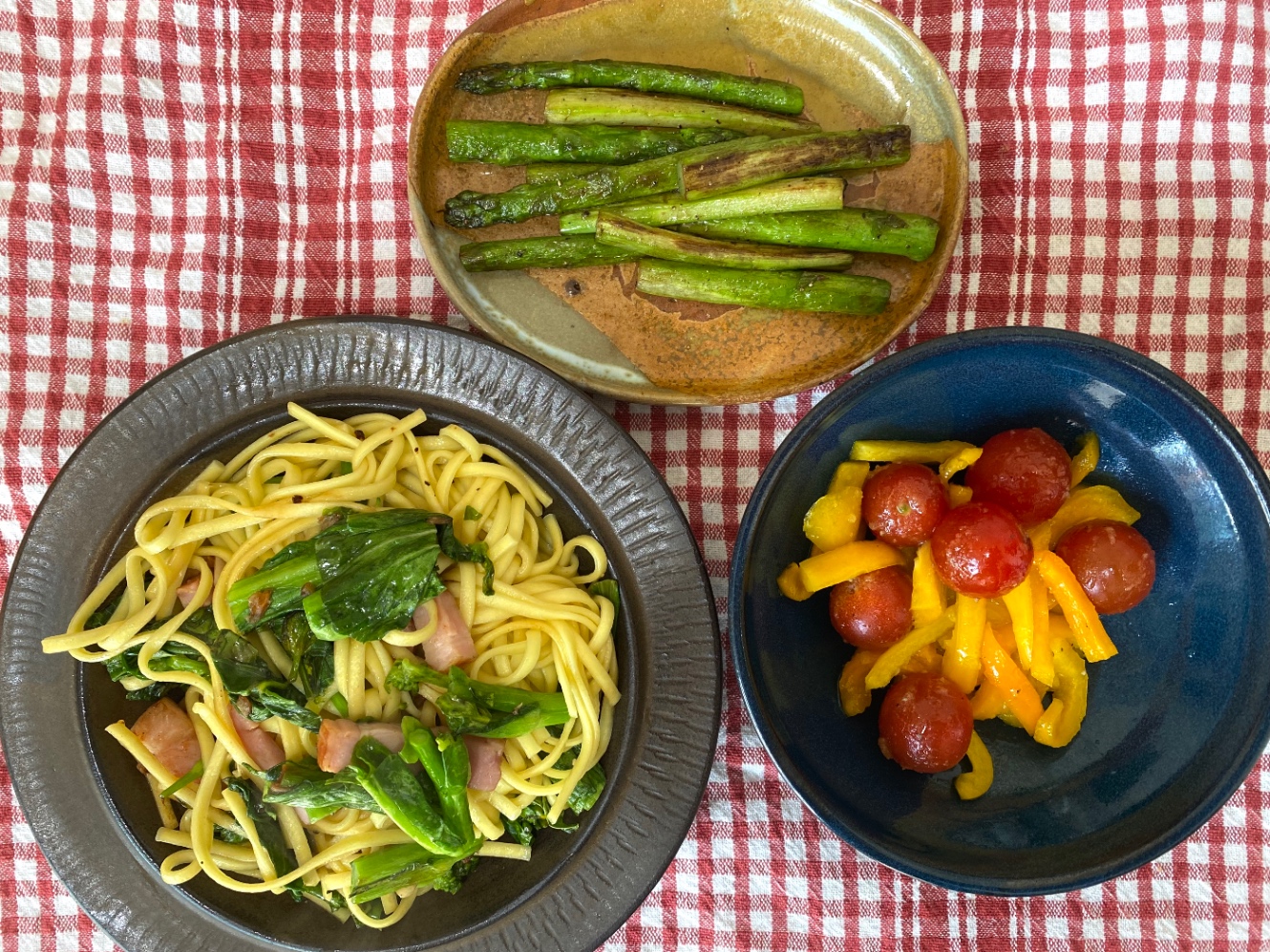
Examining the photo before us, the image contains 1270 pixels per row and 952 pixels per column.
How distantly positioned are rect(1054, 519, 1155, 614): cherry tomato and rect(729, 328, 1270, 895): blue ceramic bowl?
0.69 feet

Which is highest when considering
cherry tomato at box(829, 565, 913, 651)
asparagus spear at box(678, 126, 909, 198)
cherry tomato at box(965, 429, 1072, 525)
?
asparagus spear at box(678, 126, 909, 198)

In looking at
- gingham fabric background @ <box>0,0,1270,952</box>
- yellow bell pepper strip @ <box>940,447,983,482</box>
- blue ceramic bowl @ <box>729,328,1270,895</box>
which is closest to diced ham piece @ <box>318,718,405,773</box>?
blue ceramic bowl @ <box>729,328,1270,895</box>

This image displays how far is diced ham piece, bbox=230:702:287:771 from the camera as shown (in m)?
2.21

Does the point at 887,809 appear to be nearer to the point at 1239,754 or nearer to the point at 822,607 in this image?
the point at 822,607

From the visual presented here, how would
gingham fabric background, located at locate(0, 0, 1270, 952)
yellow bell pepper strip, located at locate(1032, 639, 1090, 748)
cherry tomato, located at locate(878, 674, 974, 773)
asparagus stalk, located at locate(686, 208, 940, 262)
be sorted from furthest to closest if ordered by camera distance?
gingham fabric background, located at locate(0, 0, 1270, 952)
asparagus stalk, located at locate(686, 208, 940, 262)
yellow bell pepper strip, located at locate(1032, 639, 1090, 748)
cherry tomato, located at locate(878, 674, 974, 773)

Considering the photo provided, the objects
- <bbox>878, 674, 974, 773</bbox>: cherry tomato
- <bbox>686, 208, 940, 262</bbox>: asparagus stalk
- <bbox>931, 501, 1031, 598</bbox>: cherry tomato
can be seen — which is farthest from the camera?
<bbox>686, 208, 940, 262</bbox>: asparagus stalk

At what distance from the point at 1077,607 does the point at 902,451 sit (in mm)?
553

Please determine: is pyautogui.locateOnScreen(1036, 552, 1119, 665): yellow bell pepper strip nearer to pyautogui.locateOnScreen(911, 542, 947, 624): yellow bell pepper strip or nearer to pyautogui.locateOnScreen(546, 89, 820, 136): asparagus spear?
pyautogui.locateOnScreen(911, 542, 947, 624): yellow bell pepper strip

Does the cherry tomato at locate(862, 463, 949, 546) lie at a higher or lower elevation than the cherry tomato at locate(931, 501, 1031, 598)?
higher

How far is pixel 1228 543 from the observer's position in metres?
2.18

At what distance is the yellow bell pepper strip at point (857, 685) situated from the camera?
2.27 m

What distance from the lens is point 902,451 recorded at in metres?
2.20

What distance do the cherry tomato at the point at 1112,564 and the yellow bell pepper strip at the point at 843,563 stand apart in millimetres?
446

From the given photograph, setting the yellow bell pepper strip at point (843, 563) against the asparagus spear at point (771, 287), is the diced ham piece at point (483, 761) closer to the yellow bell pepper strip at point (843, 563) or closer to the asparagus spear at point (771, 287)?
the yellow bell pepper strip at point (843, 563)
